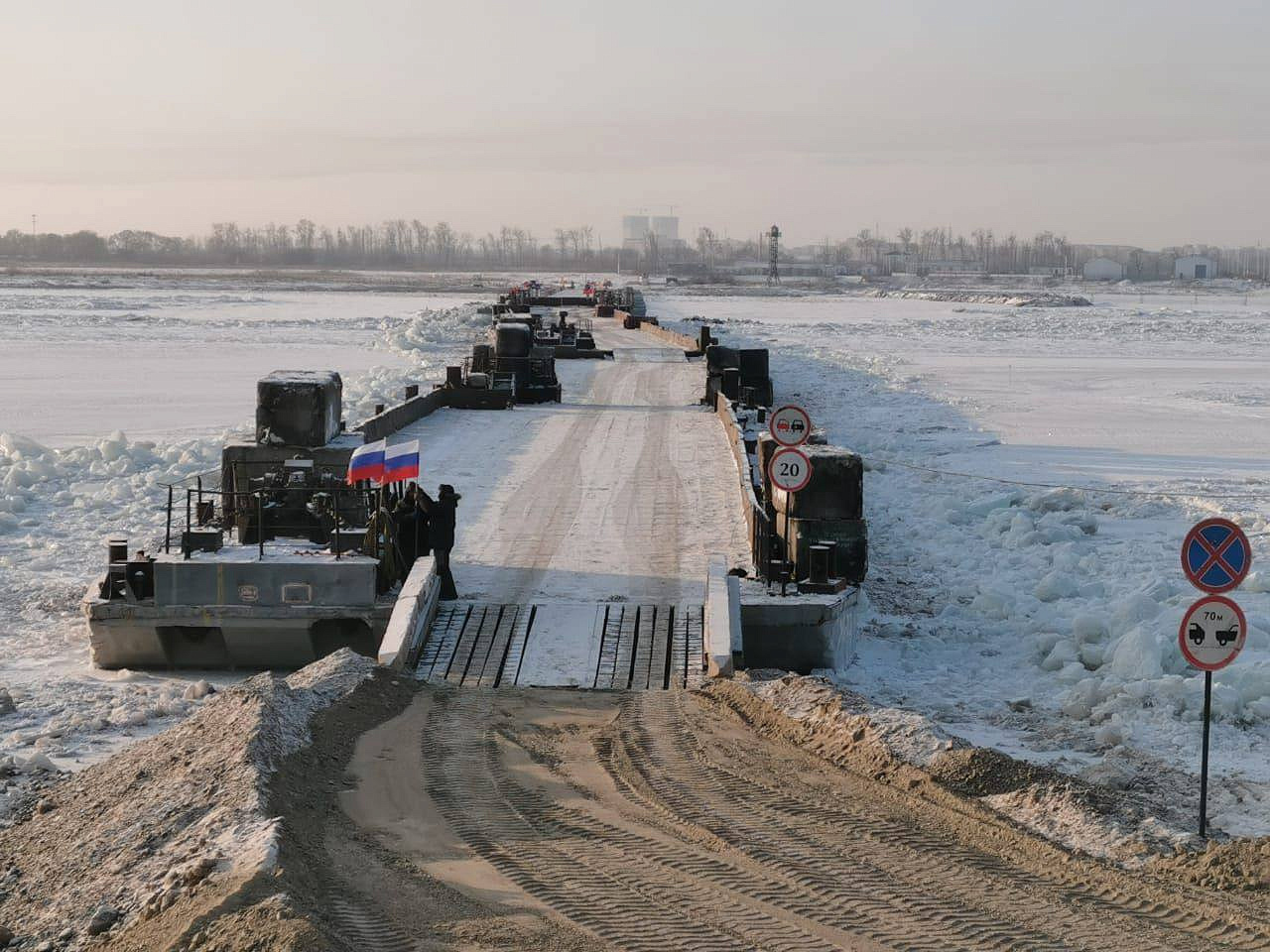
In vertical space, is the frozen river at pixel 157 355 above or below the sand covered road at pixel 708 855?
below

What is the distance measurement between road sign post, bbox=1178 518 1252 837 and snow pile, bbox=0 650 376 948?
6.13 meters

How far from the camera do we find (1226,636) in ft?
34.6

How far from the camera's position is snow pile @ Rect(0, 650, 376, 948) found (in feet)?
28.3

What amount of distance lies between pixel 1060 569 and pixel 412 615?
988 cm

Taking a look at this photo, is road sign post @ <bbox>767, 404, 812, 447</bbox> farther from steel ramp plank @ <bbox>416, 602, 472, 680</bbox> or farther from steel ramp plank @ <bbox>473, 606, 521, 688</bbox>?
steel ramp plank @ <bbox>416, 602, 472, 680</bbox>

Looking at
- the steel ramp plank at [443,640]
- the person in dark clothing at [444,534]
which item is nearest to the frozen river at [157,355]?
the person in dark clothing at [444,534]

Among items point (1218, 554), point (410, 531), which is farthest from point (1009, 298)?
point (1218, 554)

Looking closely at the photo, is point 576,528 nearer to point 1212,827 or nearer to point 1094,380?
point 1212,827

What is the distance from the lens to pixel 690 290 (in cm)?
17875

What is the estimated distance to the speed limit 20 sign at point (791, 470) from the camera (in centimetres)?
1612

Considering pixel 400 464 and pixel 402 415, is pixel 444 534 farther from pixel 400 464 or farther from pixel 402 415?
pixel 402 415

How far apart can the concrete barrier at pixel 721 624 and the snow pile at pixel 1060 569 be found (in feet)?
4.79

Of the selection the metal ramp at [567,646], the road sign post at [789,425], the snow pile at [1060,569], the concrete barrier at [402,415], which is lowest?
the snow pile at [1060,569]

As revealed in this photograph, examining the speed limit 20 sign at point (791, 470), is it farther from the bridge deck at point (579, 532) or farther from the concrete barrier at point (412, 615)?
the concrete barrier at point (412, 615)
